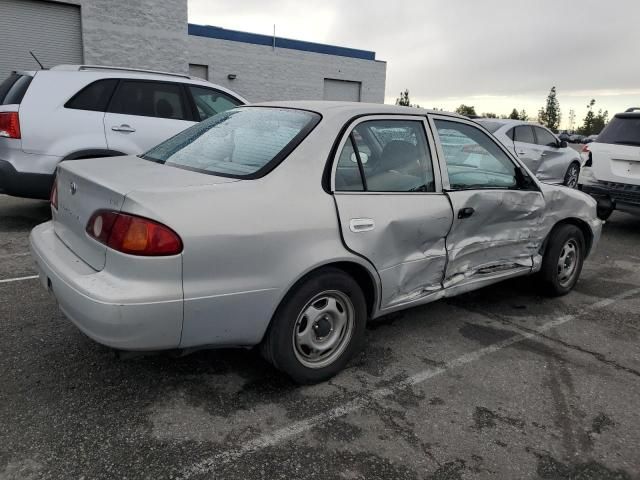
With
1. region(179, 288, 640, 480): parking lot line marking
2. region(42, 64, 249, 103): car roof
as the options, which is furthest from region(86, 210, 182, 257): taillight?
region(42, 64, 249, 103): car roof

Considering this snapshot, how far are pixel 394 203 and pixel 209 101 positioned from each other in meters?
4.66

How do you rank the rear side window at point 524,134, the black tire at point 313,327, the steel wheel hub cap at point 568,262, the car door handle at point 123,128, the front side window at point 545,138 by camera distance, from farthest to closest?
the front side window at point 545,138 < the rear side window at point 524,134 < the car door handle at point 123,128 < the steel wheel hub cap at point 568,262 < the black tire at point 313,327

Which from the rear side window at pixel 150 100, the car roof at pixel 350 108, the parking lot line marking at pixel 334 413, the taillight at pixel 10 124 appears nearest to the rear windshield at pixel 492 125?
the rear side window at pixel 150 100

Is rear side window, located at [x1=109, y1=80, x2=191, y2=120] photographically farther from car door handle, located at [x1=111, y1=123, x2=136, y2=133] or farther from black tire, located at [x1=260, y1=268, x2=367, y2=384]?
black tire, located at [x1=260, y1=268, x2=367, y2=384]

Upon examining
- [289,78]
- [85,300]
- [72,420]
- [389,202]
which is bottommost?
[72,420]

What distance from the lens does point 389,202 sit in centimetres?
326

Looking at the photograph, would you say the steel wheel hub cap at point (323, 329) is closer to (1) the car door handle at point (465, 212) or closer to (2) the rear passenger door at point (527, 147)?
(1) the car door handle at point (465, 212)

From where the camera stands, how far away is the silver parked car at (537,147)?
1050 cm

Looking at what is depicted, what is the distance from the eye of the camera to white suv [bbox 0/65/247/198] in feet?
19.4

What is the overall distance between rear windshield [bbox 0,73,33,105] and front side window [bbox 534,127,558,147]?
9.39 meters

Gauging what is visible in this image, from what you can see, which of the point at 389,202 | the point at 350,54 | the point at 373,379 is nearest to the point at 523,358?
the point at 373,379

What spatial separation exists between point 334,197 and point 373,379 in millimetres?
1139

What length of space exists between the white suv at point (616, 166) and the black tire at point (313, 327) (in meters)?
6.10

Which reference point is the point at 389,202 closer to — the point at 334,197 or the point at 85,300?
the point at 334,197
